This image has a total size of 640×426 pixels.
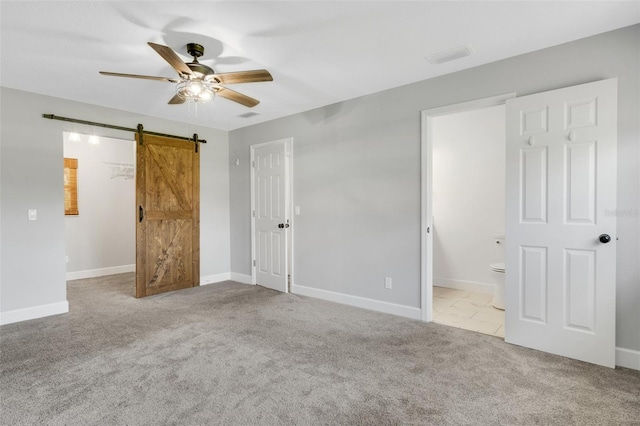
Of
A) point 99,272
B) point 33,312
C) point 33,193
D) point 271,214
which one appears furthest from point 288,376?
point 99,272

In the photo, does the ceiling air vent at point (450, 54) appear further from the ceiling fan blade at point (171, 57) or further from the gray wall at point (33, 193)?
the gray wall at point (33, 193)

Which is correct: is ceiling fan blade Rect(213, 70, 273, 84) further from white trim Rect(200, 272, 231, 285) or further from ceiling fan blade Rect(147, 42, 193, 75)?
white trim Rect(200, 272, 231, 285)

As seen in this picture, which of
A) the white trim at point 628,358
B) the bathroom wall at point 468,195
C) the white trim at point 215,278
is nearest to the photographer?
the white trim at point 628,358

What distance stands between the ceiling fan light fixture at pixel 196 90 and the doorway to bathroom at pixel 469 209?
2.69 m

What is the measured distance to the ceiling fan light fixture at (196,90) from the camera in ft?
8.61

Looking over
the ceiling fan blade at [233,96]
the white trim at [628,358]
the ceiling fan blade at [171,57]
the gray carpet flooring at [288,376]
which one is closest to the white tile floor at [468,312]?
the gray carpet flooring at [288,376]

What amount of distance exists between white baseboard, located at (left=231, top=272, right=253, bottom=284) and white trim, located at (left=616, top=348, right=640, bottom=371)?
4372mm

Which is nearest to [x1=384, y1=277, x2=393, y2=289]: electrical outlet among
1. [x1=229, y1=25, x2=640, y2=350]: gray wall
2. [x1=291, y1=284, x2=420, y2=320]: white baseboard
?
[x1=229, y1=25, x2=640, y2=350]: gray wall

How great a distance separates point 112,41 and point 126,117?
2113mm

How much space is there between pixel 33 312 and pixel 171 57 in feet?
11.2

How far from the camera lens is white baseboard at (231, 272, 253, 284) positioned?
532 cm

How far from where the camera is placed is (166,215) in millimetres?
4797

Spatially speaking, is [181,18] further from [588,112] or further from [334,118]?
[588,112]

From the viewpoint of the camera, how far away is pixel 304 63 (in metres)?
3.04
